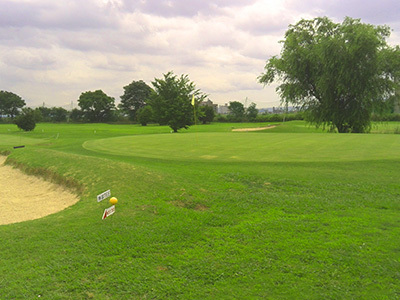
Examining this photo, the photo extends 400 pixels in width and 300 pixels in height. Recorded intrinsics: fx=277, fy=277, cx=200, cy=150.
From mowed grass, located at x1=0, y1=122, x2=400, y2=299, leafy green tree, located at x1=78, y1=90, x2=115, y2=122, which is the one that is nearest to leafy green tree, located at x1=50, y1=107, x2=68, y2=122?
leafy green tree, located at x1=78, y1=90, x2=115, y2=122

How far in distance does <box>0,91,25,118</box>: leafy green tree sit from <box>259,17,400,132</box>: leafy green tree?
90.2 metres

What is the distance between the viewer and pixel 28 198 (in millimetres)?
9336

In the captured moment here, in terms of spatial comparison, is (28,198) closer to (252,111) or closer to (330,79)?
(330,79)

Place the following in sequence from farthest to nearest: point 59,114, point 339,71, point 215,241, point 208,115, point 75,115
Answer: point 75,115
point 59,114
point 208,115
point 339,71
point 215,241

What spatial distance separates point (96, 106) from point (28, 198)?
87936 mm

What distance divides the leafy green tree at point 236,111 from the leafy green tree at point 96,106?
40842 millimetres

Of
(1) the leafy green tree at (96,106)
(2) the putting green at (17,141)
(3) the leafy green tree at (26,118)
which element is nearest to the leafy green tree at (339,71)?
(2) the putting green at (17,141)

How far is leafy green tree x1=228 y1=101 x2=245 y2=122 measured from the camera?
264 feet

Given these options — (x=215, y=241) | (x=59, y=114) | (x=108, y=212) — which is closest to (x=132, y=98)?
(x=59, y=114)

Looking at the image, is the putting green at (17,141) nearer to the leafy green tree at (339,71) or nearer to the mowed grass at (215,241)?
the mowed grass at (215,241)

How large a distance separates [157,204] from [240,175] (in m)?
3.83

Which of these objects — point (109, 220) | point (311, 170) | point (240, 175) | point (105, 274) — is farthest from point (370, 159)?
point (105, 274)

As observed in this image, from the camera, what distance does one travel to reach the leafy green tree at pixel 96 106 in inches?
3583

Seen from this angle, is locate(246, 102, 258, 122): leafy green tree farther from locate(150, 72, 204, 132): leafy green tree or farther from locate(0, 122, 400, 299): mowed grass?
locate(0, 122, 400, 299): mowed grass
